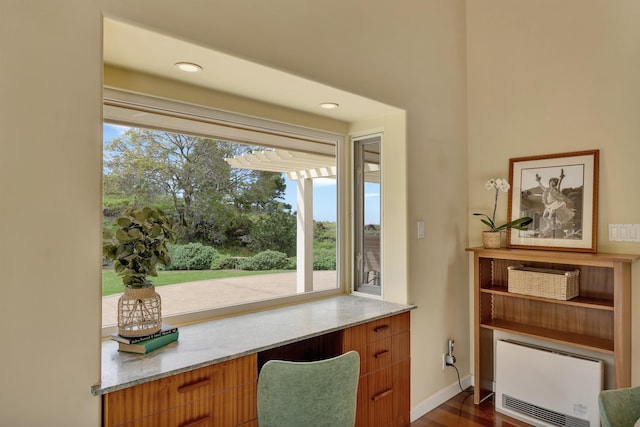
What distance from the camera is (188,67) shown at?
1.77m

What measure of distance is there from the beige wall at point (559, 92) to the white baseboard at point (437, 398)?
1.10 metres

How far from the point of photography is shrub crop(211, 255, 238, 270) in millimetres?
2195

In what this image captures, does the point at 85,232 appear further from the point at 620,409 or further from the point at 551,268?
the point at 551,268

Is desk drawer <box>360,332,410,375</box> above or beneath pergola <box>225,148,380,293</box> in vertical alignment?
beneath

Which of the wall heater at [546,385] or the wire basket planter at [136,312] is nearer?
the wire basket planter at [136,312]

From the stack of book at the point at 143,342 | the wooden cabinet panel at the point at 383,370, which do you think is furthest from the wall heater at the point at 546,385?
the stack of book at the point at 143,342

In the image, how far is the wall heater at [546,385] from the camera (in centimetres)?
232

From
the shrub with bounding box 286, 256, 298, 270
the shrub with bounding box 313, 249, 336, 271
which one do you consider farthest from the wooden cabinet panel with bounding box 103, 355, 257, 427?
the shrub with bounding box 313, 249, 336, 271

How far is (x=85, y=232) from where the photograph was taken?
1311mm

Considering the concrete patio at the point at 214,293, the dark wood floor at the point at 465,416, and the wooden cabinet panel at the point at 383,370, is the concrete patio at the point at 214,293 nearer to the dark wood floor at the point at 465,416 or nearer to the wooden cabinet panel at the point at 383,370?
the wooden cabinet panel at the point at 383,370

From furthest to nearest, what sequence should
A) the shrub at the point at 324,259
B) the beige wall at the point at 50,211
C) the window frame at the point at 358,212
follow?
the window frame at the point at 358,212 < the shrub at the point at 324,259 < the beige wall at the point at 50,211

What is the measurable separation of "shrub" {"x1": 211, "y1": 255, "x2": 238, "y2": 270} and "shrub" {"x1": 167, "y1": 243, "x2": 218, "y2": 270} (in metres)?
0.02

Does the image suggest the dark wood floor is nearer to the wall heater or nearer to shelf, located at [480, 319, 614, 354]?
the wall heater

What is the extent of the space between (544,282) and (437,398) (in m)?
1.13
